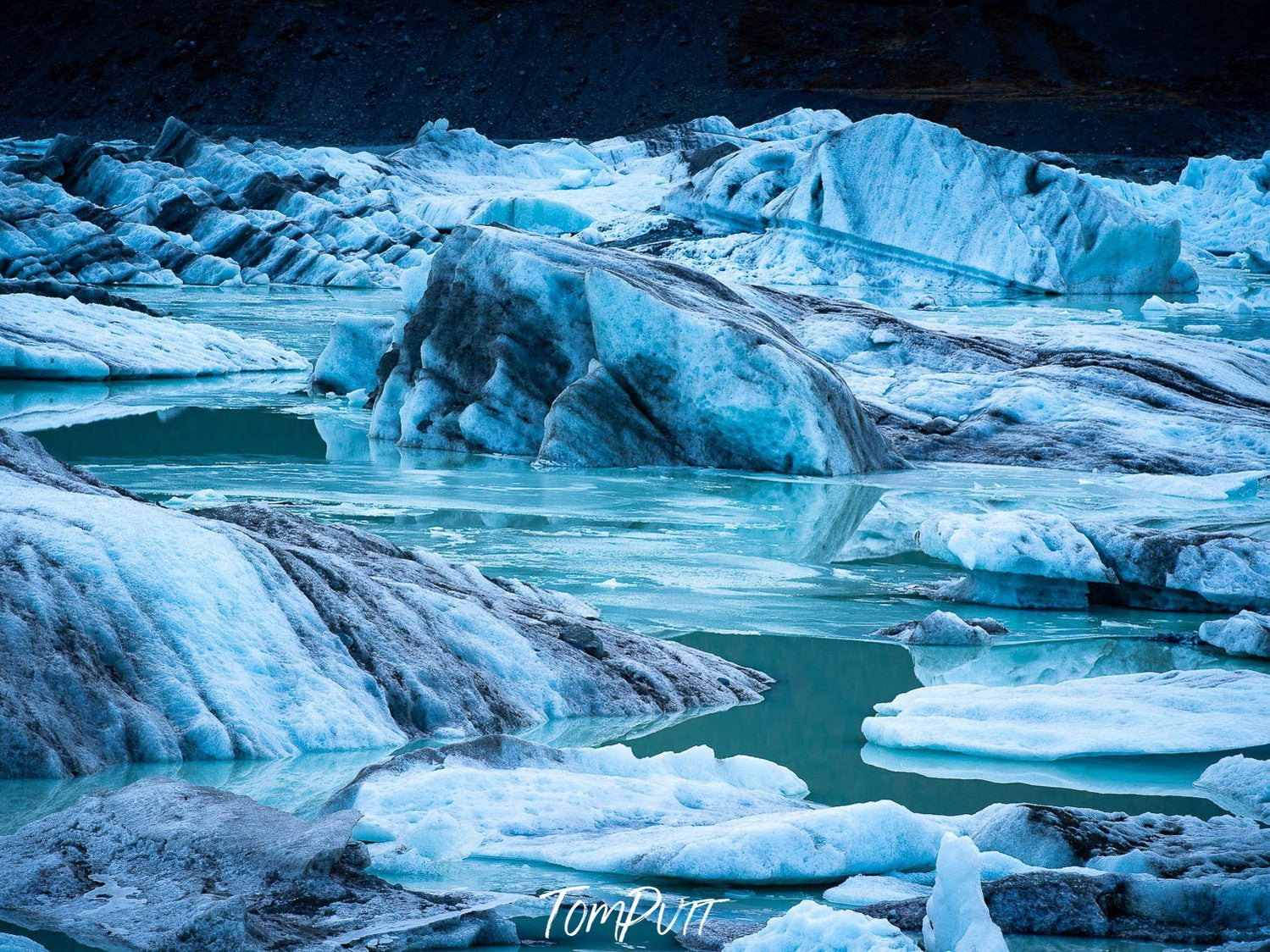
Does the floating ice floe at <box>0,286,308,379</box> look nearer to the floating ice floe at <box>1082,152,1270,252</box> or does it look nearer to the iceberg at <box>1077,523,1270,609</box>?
the iceberg at <box>1077,523,1270,609</box>

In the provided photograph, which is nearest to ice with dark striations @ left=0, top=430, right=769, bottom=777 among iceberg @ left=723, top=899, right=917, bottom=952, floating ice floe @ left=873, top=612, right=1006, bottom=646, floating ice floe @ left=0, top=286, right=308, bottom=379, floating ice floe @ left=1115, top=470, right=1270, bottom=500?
floating ice floe @ left=873, top=612, right=1006, bottom=646

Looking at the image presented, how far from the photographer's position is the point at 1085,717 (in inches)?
172

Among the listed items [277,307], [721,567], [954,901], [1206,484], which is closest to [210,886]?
[954,901]

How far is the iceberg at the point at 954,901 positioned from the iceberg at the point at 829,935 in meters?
0.10

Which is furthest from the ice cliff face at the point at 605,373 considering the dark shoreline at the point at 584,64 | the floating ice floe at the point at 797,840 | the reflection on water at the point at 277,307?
the dark shoreline at the point at 584,64

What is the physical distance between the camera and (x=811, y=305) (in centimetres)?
1341

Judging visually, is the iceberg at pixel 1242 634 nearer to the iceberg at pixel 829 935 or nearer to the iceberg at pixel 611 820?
the iceberg at pixel 611 820

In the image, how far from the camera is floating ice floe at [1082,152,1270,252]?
3409 cm

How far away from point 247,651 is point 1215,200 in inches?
1426

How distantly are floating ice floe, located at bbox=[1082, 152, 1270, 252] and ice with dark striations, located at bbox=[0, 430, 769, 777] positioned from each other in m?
31.5

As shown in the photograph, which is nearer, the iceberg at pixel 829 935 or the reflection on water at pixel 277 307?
the iceberg at pixel 829 935

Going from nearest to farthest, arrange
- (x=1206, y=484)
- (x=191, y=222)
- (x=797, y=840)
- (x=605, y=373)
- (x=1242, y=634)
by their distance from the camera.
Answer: (x=797, y=840)
(x=1242, y=634)
(x=1206, y=484)
(x=605, y=373)
(x=191, y=222)

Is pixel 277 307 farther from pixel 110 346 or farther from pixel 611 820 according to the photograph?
pixel 611 820

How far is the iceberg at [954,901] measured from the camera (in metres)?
2.34
